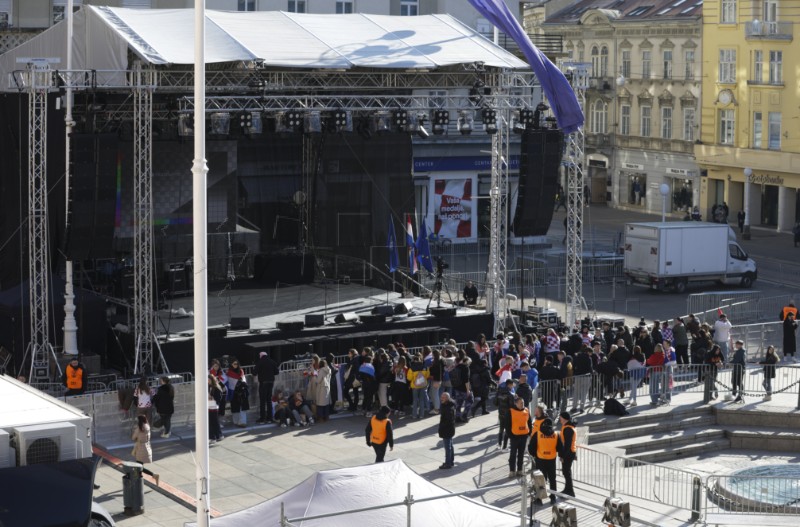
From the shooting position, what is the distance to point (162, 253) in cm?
3725

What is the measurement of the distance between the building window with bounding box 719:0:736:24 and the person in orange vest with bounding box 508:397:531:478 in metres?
42.3

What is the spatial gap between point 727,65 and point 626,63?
7.09 meters

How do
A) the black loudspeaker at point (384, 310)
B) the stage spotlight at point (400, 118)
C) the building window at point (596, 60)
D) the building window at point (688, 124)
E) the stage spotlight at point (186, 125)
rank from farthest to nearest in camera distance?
the building window at point (596, 60) < the building window at point (688, 124) < the stage spotlight at point (400, 118) < the black loudspeaker at point (384, 310) < the stage spotlight at point (186, 125)

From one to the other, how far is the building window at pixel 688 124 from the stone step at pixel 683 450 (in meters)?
39.3

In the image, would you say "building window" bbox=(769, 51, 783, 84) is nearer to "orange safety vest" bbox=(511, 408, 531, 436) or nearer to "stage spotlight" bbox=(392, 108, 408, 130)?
"stage spotlight" bbox=(392, 108, 408, 130)

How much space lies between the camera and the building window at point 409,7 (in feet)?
176

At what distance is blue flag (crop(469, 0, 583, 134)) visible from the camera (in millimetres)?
32000

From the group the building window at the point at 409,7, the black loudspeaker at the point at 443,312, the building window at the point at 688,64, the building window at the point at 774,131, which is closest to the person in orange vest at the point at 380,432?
the black loudspeaker at the point at 443,312

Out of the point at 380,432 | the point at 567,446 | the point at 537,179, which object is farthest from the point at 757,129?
the point at 380,432

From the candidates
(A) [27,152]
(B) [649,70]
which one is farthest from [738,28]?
(A) [27,152]

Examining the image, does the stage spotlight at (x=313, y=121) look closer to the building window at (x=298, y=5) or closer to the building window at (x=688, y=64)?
the building window at (x=298, y=5)

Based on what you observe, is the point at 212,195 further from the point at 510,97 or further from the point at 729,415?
the point at 729,415

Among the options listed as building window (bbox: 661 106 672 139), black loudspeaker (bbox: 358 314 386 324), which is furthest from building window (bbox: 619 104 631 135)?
black loudspeaker (bbox: 358 314 386 324)

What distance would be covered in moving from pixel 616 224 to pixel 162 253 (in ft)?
101
